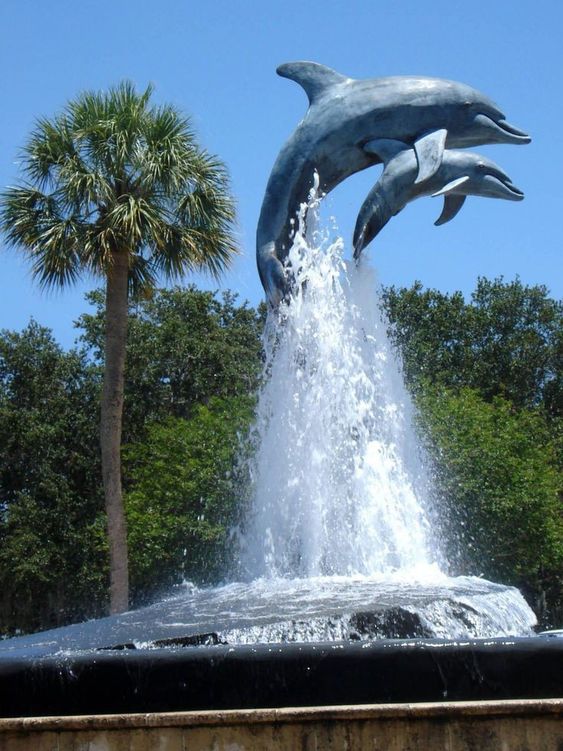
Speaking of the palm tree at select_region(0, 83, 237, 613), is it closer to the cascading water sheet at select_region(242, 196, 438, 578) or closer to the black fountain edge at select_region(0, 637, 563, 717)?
the cascading water sheet at select_region(242, 196, 438, 578)

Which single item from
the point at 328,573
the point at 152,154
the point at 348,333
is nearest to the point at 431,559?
the point at 328,573

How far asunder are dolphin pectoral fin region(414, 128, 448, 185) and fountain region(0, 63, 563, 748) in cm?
2

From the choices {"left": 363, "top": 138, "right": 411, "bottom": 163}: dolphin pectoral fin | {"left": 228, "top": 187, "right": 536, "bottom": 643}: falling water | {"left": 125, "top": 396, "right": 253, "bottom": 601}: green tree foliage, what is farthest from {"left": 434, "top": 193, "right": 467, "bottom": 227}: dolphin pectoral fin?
{"left": 125, "top": 396, "right": 253, "bottom": 601}: green tree foliage

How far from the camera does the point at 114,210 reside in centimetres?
1928

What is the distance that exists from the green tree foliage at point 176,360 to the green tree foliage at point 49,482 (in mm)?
1094

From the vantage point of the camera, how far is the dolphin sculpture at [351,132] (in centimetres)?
1134

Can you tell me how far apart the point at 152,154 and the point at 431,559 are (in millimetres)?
10616

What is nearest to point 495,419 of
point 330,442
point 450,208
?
point 450,208

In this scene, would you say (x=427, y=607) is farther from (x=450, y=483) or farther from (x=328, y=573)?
(x=450, y=483)

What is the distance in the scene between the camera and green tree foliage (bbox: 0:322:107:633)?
99.5ft

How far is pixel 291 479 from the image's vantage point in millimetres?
11570

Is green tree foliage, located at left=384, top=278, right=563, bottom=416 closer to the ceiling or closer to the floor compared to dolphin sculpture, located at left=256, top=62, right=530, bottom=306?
closer to the ceiling

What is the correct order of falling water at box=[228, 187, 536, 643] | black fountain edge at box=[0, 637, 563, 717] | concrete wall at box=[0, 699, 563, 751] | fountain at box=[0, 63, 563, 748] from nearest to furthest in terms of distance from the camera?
concrete wall at box=[0, 699, 563, 751] < black fountain edge at box=[0, 637, 563, 717] < fountain at box=[0, 63, 563, 748] < falling water at box=[228, 187, 536, 643]

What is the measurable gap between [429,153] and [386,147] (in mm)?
444
